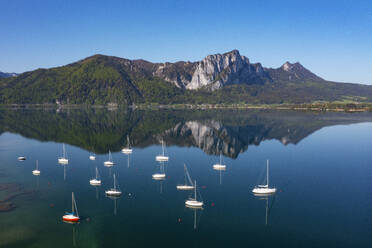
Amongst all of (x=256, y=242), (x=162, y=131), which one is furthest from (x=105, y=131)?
(x=256, y=242)

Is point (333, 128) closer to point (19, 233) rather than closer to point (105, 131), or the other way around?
point (105, 131)

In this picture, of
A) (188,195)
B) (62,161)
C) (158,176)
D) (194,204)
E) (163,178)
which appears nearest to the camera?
(194,204)

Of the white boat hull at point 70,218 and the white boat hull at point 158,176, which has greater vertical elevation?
the white boat hull at point 158,176

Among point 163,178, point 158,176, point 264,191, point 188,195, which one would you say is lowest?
point 188,195

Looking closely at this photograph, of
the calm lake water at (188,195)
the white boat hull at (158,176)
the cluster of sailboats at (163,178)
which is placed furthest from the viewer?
the white boat hull at (158,176)

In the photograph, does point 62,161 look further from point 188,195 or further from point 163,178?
point 188,195

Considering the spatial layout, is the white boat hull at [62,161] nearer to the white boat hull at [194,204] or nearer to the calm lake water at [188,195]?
the calm lake water at [188,195]

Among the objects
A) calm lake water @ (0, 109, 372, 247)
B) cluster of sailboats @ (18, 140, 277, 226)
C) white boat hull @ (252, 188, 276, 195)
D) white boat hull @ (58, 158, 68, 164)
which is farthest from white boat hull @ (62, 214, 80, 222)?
white boat hull @ (58, 158, 68, 164)

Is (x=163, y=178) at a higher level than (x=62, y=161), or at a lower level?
lower

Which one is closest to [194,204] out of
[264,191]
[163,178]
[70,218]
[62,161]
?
[264,191]

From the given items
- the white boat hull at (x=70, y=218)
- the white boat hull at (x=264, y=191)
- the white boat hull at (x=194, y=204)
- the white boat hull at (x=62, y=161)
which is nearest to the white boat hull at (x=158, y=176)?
the white boat hull at (x=194, y=204)
